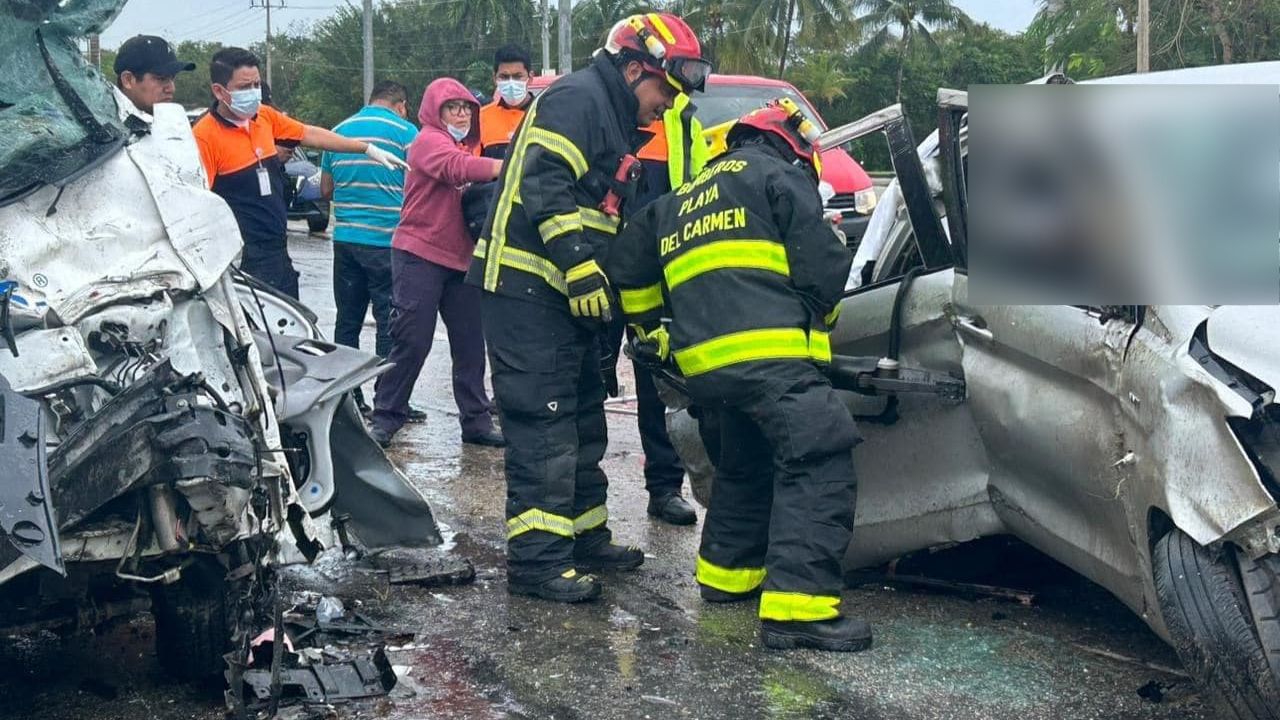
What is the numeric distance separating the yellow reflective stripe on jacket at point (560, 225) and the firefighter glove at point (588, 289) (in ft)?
0.38

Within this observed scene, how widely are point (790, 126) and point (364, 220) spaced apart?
3.56 m

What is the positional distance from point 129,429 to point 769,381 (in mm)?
1822

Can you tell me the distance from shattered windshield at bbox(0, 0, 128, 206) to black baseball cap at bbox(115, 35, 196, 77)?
1.97 meters

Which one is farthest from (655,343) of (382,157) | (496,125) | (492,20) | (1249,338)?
(492,20)

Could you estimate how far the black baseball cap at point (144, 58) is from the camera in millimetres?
6414

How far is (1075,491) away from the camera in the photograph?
3900 mm

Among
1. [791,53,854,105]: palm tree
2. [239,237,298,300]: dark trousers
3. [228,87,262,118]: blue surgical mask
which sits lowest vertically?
[791,53,854,105]: palm tree

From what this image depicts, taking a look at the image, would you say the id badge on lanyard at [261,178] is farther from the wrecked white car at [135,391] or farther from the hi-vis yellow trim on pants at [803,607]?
the hi-vis yellow trim on pants at [803,607]

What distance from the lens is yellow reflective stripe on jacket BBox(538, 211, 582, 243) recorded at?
4.78 m

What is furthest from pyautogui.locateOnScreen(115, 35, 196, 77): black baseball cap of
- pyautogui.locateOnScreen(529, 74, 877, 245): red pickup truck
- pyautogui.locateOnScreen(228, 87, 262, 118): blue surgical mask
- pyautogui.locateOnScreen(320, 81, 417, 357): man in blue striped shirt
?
pyautogui.locateOnScreen(529, 74, 877, 245): red pickup truck

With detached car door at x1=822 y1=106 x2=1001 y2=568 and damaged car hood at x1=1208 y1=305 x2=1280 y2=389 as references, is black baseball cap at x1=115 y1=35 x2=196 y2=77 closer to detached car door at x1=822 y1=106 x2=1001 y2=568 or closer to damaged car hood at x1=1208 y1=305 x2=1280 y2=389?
detached car door at x1=822 y1=106 x2=1001 y2=568

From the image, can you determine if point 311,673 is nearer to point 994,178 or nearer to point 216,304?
point 216,304

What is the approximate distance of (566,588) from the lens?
16.0ft

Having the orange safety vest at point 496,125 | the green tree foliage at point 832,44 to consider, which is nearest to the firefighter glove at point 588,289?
the orange safety vest at point 496,125
